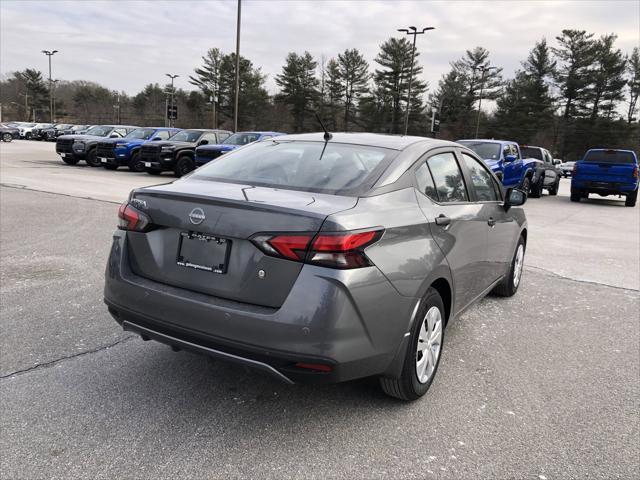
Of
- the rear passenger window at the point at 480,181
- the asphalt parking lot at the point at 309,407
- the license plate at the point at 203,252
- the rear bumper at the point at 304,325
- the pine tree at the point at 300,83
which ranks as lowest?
the asphalt parking lot at the point at 309,407

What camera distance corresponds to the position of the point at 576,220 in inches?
521

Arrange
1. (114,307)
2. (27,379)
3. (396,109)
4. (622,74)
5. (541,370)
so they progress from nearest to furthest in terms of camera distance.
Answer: (114,307) → (27,379) → (541,370) → (622,74) → (396,109)

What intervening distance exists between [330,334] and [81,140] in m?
22.2

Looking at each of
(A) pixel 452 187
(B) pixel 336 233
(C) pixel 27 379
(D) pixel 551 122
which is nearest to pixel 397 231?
(B) pixel 336 233

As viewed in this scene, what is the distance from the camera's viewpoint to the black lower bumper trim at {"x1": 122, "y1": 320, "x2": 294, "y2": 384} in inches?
104

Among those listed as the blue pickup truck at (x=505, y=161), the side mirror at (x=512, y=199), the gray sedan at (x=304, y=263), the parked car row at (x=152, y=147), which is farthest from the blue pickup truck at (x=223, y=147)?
the gray sedan at (x=304, y=263)

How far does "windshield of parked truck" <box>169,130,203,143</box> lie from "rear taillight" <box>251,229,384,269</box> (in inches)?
719

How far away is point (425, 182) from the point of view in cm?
352

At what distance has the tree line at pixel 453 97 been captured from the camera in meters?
59.9

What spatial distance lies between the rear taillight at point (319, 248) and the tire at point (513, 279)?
3.26 meters

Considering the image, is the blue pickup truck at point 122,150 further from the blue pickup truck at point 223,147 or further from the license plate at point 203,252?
the license plate at point 203,252

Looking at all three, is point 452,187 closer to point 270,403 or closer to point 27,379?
point 270,403

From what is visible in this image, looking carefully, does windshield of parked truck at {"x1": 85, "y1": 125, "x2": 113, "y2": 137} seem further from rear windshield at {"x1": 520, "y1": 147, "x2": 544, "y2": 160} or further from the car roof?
the car roof

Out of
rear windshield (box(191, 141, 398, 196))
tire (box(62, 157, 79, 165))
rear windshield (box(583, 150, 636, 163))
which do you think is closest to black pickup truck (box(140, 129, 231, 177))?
tire (box(62, 157, 79, 165))
